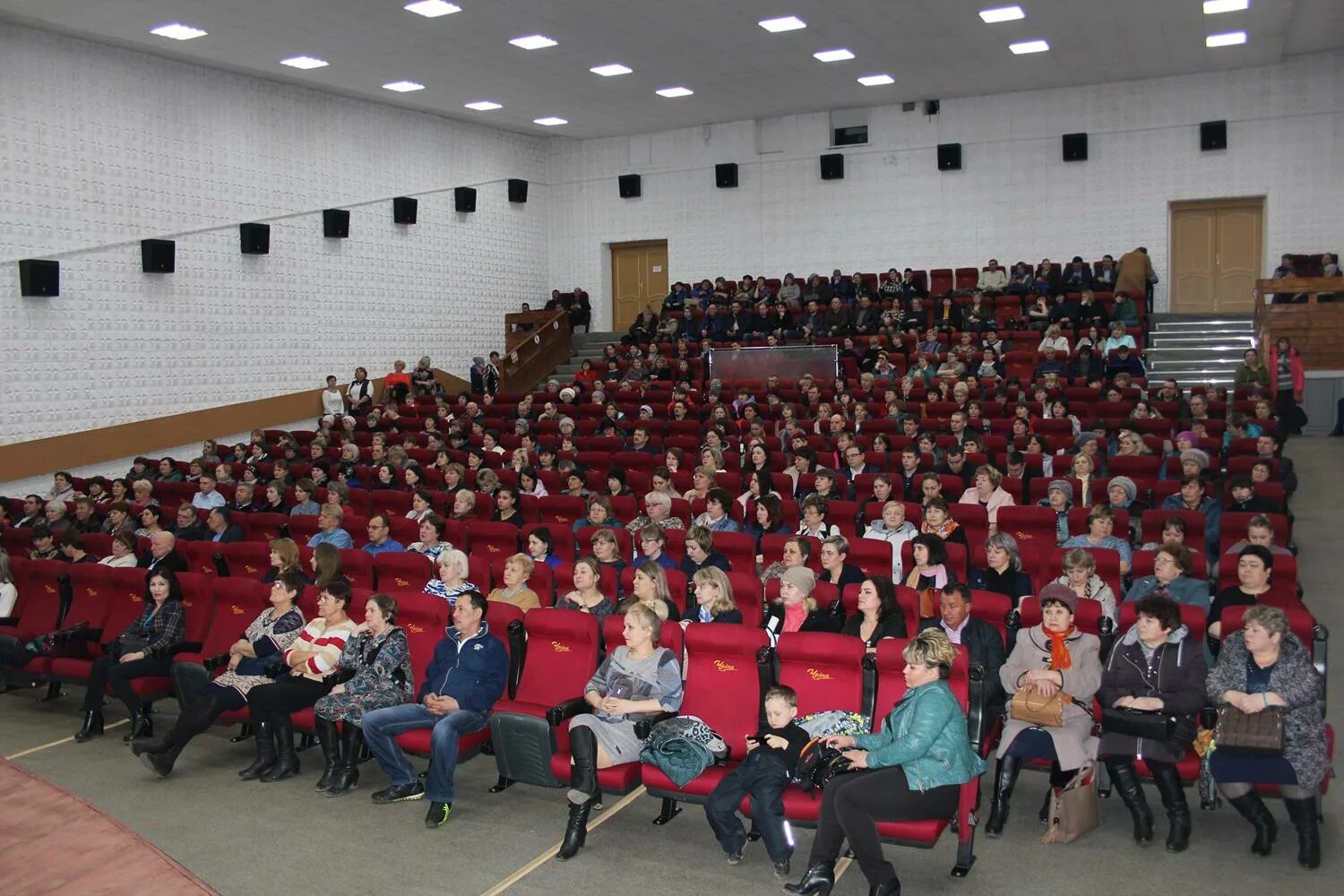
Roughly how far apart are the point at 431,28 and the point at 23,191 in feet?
16.4

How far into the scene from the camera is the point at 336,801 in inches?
212

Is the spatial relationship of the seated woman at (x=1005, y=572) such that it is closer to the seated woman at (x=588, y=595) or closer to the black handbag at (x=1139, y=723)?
the black handbag at (x=1139, y=723)

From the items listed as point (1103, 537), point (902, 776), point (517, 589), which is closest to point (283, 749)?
point (517, 589)

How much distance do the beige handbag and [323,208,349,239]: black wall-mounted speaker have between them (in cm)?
1479

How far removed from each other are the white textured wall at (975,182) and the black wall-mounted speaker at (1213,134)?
13 cm

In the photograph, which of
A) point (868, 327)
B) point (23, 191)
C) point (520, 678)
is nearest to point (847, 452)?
point (520, 678)

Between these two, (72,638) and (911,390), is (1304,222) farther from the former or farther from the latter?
(72,638)

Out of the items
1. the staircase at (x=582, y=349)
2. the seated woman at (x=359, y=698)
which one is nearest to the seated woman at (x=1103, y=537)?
the seated woman at (x=359, y=698)

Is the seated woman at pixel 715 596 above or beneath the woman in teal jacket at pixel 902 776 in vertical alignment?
above

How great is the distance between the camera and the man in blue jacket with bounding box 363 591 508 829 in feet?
16.7

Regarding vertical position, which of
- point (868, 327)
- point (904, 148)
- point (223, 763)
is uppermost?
point (904, 148)

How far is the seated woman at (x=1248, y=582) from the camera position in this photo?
5.45 metres

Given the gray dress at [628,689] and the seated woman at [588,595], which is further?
the seated woman at [588,595]

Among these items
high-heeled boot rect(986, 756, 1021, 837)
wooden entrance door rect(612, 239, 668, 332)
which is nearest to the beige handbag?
high-heeled boot rect(986, 756, 1021, 837)
